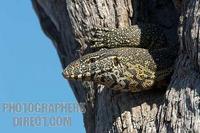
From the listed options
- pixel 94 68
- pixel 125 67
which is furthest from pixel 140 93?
pixel 94 68

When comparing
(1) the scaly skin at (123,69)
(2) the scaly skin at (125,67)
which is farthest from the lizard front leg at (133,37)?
(1) the scaly skin at (123,69)

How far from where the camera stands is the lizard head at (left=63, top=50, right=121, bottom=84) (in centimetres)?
338

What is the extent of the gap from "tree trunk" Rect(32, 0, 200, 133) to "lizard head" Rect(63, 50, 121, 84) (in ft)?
0.77

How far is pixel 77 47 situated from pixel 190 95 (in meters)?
1.20

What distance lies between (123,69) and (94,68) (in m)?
0.16

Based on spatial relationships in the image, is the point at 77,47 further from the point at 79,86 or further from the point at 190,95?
the point at 190,95

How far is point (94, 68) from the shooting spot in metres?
3.39

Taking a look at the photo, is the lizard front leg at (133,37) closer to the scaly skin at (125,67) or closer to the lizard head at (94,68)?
the scaly skin at (125,67)

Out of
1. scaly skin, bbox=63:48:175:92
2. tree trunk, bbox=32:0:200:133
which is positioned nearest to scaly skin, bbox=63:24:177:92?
scaly skin, bbox=63:48:175:92

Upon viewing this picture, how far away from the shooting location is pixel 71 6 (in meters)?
4.04

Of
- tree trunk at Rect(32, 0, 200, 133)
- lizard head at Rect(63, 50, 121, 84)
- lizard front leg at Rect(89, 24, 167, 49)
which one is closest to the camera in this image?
tree trunk at Rect(32, 0, 200, 133)

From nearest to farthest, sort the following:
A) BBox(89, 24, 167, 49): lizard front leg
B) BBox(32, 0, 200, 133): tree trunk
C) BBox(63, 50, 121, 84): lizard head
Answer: BBox(32, 0, 200, 133): tree trunk → BBox(63, 50, 121, 84): lizard head → BBox(89, 24, 167, 49): lizard front leg

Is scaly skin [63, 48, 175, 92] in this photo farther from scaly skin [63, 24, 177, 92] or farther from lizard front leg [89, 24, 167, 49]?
lizard front leg [89, 24, 167, 49]

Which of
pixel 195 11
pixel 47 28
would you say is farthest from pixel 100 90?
pixel 47 28
